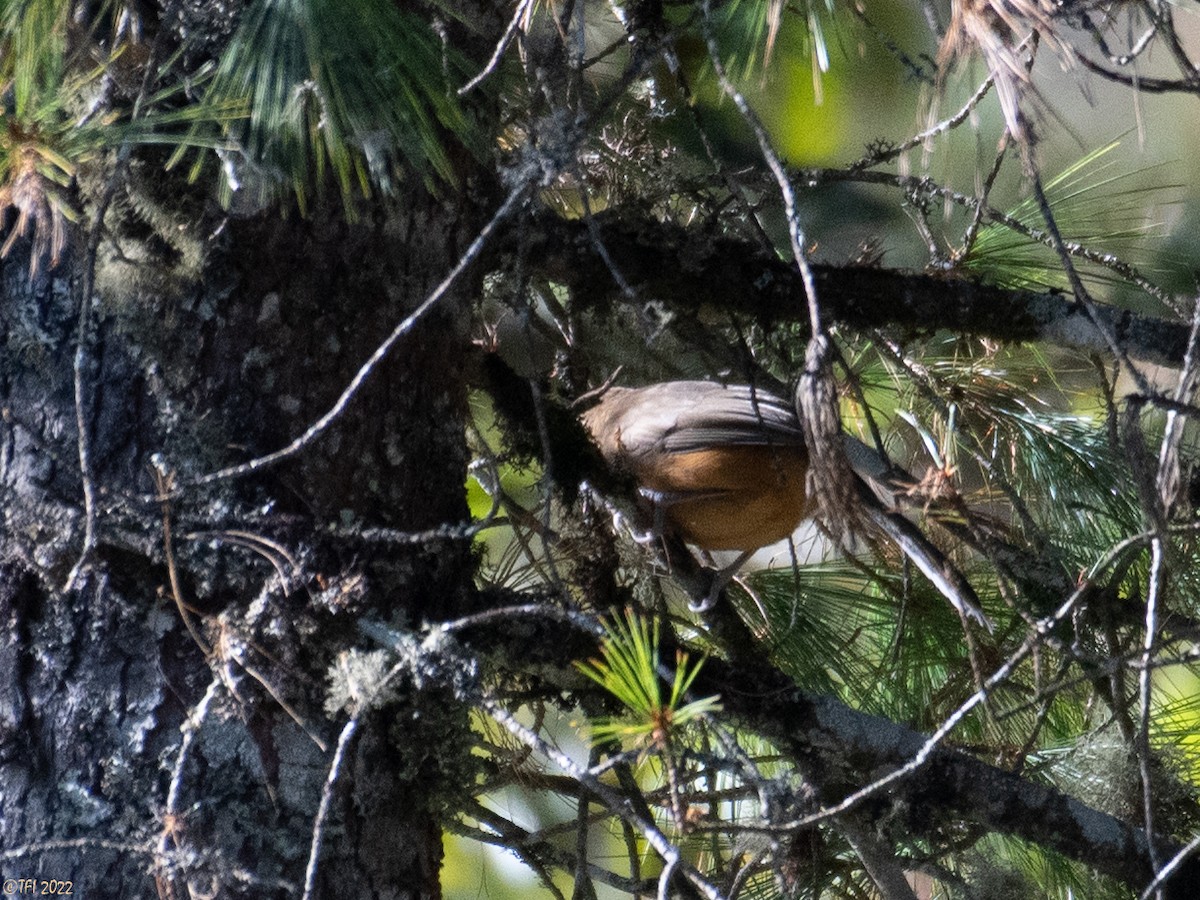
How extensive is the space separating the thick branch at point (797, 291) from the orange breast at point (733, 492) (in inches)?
13.4

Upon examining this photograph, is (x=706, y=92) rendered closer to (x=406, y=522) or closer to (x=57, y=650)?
(x=406, y=522)

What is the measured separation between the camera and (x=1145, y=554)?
90.4 inches

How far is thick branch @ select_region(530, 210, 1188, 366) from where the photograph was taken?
1.68 metres

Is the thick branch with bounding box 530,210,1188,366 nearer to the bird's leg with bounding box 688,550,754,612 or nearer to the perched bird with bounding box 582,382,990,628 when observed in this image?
the perched bird with bounding box 582,382,990,628

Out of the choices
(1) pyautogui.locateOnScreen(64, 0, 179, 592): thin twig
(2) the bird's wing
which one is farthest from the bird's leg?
(1) pyautogui.locateOnScreen(64, 0, 179, 592): thin twig

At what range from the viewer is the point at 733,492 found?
205 cm

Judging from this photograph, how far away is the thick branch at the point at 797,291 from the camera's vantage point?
168 centimetres

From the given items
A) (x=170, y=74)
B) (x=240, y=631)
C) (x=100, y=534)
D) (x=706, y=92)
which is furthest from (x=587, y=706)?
(x=706, y=92)

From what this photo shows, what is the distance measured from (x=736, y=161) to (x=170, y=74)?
2342 millimetres

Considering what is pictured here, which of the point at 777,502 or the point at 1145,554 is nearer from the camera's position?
the point at 777,502

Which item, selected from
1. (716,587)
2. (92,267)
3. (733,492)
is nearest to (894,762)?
(716,587)

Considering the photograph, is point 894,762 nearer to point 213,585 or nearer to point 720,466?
point 720,466

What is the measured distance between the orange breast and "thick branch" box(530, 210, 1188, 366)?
13.4 inches

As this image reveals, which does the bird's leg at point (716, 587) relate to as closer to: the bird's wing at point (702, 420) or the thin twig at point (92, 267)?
the bird's wing at point (702, 420)
